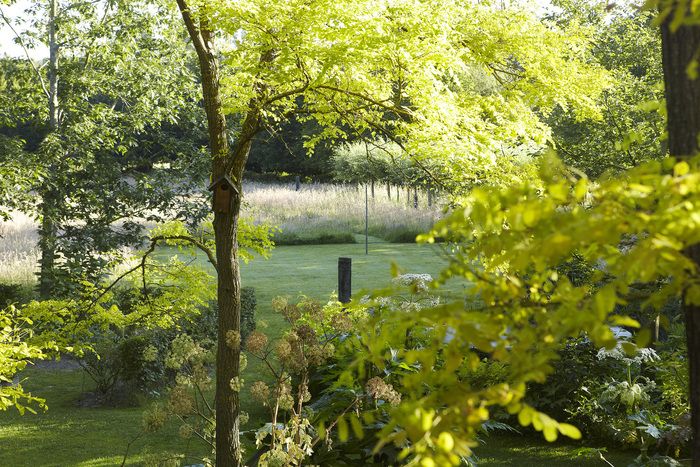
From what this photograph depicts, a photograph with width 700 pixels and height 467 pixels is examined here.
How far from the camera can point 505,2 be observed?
20.2 ft

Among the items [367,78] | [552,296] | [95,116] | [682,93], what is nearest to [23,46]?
[95,116]

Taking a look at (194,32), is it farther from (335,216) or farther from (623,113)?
(335,216)

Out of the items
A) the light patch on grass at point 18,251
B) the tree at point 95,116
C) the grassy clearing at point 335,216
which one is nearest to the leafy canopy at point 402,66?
the tree at point 95,116

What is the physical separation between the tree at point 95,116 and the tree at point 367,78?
400cm

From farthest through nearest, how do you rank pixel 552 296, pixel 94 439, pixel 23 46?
1. pixel 23 46
2. pixel 94 439
3. pixel 552 296

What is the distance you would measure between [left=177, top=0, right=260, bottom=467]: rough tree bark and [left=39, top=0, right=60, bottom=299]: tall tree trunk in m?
3.94

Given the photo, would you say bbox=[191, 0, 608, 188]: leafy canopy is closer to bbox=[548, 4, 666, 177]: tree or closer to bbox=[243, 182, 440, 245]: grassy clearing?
bbox=[548, 4, 666, 177]: tree

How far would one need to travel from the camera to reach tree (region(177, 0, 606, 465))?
12.6ft

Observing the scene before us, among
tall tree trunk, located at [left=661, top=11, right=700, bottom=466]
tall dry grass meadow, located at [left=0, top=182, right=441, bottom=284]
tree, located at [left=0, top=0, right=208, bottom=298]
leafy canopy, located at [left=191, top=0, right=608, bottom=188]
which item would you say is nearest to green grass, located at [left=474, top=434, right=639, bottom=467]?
leafy canopy, located at [left=191, top=0, right=608, bottom=188]

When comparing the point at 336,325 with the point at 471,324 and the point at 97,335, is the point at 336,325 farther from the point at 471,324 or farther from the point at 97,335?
the point at 97,335

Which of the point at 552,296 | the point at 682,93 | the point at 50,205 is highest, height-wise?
the point at 682,93

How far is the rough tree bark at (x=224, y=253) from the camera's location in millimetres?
4562

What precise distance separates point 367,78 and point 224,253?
133 centimetres

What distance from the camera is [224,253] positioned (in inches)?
186
